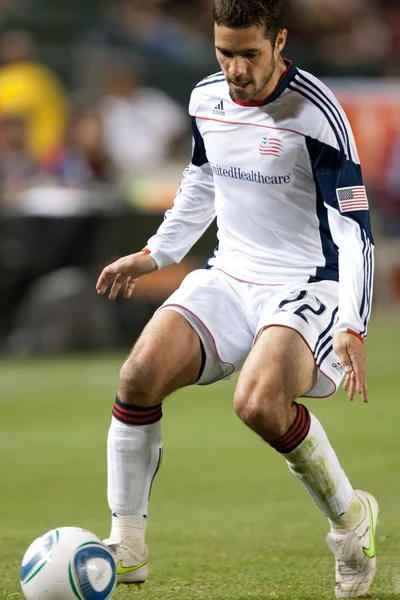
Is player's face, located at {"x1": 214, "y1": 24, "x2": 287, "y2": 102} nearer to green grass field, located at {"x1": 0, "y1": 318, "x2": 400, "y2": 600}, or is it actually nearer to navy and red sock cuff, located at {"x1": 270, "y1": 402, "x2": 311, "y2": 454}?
navy and red sock cuff, located at {"x1": 270, "y1": 402, "x2": 311, "y2": 454}

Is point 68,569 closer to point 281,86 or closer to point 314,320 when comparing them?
point 314,320

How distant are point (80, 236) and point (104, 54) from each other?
4702 mm

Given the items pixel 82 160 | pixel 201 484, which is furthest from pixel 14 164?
pixel 201 484

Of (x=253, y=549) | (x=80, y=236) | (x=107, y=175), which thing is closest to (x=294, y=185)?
(x=253, y=549)

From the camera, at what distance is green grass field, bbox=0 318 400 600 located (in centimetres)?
492

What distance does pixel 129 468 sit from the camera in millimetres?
4621

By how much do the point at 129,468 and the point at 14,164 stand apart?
7.99 meters

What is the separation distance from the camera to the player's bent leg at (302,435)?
14.5 ft

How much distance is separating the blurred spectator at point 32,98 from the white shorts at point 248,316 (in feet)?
29.1

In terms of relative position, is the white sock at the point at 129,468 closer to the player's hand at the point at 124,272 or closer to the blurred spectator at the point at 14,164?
the player's hand at the point at 124,272

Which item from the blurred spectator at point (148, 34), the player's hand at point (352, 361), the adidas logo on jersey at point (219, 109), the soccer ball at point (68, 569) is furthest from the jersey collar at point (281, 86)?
the blurred spectator at point (148, 34)

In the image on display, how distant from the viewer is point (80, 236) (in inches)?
462

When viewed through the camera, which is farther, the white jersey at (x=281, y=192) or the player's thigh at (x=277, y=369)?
the white jersey at (x=281, y=192)

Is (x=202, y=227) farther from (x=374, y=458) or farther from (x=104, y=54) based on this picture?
(x=104, y=54)
